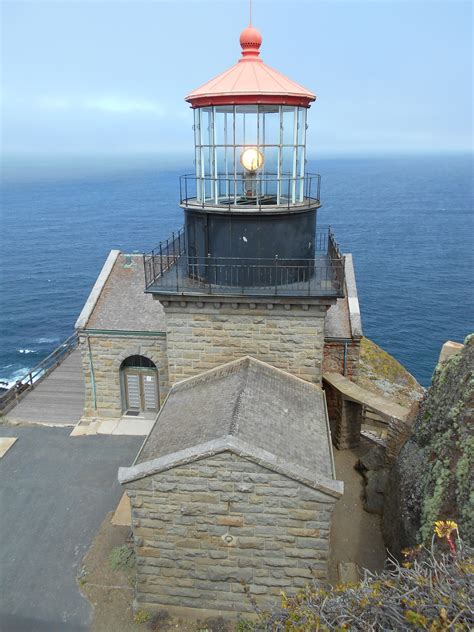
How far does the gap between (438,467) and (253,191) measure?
7577 millimetres

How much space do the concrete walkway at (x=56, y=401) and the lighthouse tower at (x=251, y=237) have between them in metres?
7.70

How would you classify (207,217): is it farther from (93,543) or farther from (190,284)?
(93,543)

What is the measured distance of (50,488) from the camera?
13.8 metres

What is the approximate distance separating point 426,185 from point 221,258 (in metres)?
166

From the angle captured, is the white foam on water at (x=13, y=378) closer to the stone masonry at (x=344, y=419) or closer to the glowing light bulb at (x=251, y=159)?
the stone masonry at (x=344, y=419)

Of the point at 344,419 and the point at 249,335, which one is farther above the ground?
the point at 249,335

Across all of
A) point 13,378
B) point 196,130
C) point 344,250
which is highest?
point 196,130

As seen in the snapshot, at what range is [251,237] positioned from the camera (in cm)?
1166

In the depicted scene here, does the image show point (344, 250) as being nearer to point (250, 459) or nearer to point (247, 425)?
point (247, 425)

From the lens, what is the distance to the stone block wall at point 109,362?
16.4m

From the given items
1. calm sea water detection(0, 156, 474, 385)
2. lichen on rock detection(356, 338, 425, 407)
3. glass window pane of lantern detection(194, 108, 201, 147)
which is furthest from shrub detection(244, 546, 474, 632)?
calm sea water detection(0, 156, 474, 385)

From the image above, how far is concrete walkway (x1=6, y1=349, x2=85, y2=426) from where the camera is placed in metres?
17.7

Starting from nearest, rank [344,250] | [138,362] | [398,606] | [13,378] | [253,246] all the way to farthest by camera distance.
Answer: [398,606]
[253,246]
[138,362]
[13,378]
[344,250]

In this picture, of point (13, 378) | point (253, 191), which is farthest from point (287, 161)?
point (13, 378)
